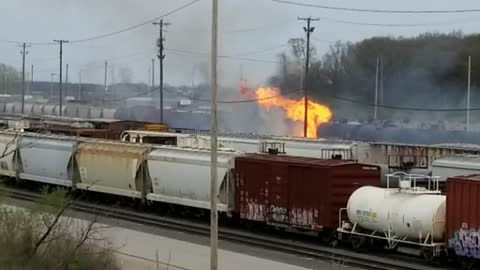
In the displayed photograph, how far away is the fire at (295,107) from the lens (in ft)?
217

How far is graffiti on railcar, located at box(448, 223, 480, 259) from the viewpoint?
1939 centimetres

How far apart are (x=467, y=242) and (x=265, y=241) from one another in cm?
740

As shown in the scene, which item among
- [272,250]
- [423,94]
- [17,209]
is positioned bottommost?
[272,250]

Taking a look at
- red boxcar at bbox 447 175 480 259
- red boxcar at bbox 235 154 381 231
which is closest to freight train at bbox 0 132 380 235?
red boxcar at bbox 235 154 381 231

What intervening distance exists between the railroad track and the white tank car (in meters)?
0.92

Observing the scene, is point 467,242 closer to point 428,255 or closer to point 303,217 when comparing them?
point 428,255

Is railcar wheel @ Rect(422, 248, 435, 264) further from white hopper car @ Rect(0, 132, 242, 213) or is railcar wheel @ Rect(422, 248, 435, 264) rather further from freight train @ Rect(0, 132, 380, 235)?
white hopper car @ Rect(0, 132, 242, 213)

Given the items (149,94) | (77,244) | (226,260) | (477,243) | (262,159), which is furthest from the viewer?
(149,94)

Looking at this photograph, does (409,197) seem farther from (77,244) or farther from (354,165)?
(77,244)

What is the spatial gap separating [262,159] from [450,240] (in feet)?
27.8

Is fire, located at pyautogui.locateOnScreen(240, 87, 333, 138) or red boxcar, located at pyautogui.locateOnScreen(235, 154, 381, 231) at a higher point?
fire, located at pyautogui.locateOnScreen(240, 87, 333, 138)

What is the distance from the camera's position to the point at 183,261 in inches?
794

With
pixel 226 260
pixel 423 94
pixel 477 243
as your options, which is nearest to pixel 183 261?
pixel 226 260

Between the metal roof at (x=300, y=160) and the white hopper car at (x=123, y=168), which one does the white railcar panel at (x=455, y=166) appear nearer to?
the metal roof at (x=300, y=160)
